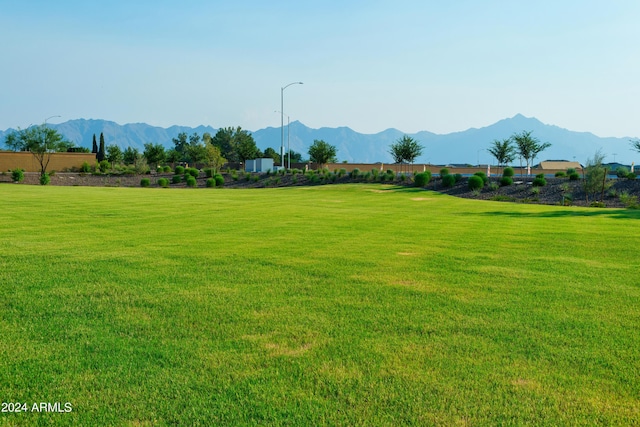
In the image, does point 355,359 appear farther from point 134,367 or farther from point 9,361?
point 9,361

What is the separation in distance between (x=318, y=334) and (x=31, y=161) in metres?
67.5

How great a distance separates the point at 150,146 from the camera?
7025cm

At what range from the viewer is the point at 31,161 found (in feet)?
203

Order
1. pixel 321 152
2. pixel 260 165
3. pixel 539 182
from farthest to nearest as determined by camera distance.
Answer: pixel 260 165 < pixel 321 152 < pixel 539 182

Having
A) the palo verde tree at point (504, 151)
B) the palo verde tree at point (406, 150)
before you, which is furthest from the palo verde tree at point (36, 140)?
the palo verde tree at point (504, 151)

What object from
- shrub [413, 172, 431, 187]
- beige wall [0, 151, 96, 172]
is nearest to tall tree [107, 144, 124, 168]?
beige wall [0, 151, 96, 172]

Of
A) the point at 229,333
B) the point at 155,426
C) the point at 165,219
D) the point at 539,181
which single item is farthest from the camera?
the point at 539,181

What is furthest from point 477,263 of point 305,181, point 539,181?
point 305,181

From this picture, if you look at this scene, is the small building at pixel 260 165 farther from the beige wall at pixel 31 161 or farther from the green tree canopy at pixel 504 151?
the green tree canopy at pixel 504 151

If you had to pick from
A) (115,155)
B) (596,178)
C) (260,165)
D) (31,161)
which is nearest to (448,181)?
(596,178)

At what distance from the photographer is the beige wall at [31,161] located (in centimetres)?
6066

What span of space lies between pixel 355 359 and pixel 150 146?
70.9 metres

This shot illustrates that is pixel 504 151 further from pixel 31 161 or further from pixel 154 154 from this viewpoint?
pixel 31 161

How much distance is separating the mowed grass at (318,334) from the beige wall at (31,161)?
57508mm
